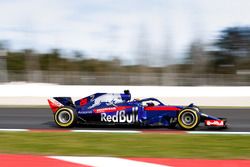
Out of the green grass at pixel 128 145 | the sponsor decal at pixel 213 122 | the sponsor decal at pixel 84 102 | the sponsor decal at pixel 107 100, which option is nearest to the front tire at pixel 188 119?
the sponsor decal at pixel 213 122

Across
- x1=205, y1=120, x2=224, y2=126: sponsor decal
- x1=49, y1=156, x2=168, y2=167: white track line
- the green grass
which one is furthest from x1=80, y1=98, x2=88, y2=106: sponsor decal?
x1=49, y1=156, x2=168, y2=167: white track line

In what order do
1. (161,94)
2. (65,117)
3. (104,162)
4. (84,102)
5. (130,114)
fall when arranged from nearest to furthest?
(104,162) → (130,114) → (65,117) → (84,102) → (161,94)

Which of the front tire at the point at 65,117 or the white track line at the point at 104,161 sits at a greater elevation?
the front tire at the point at 65,117

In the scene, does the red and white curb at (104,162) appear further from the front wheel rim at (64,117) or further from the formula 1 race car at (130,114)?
the front wheel rim at (64,117)

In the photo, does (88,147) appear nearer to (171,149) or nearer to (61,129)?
(171,149)

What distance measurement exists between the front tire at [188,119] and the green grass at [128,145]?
3.29 ft

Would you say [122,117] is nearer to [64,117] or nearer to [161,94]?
[64,117]

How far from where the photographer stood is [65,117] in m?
10.6

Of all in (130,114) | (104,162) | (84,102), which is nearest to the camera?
(104,162)

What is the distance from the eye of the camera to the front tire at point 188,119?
9898 mm

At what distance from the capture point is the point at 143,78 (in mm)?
24094

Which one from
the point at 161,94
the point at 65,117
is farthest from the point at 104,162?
the point at 161,94

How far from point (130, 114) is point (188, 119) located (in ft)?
4.24

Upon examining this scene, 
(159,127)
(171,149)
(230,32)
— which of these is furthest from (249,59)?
(171,149)
